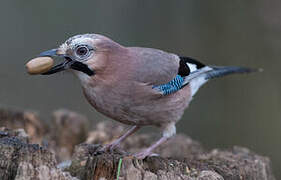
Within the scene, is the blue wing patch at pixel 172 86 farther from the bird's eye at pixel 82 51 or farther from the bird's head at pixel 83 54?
the bird's eye at pixel 82 51

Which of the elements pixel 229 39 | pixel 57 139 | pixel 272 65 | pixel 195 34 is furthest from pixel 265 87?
pixel 57 139

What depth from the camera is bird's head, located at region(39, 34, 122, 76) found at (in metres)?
4.23

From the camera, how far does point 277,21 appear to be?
29.7 feet

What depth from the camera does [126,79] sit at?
453cm

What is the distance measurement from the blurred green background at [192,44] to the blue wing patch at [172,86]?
4432 millimetres

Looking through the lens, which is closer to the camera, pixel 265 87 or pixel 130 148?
pixel 130 148

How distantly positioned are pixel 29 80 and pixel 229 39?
4447 millimetres

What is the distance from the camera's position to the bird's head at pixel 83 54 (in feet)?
13.9

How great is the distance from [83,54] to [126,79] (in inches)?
20.8

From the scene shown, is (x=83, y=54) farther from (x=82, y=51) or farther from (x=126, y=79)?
(x=126, y=79)

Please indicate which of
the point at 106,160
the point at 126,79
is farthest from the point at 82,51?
the point at 106,160

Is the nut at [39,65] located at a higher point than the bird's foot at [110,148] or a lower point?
higher

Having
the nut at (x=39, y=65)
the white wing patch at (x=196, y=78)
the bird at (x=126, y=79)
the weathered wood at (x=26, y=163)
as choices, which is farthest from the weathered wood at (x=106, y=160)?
the white wing patch at (x=196, y=78)

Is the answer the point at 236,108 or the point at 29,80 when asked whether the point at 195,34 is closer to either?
the point at 236,108
